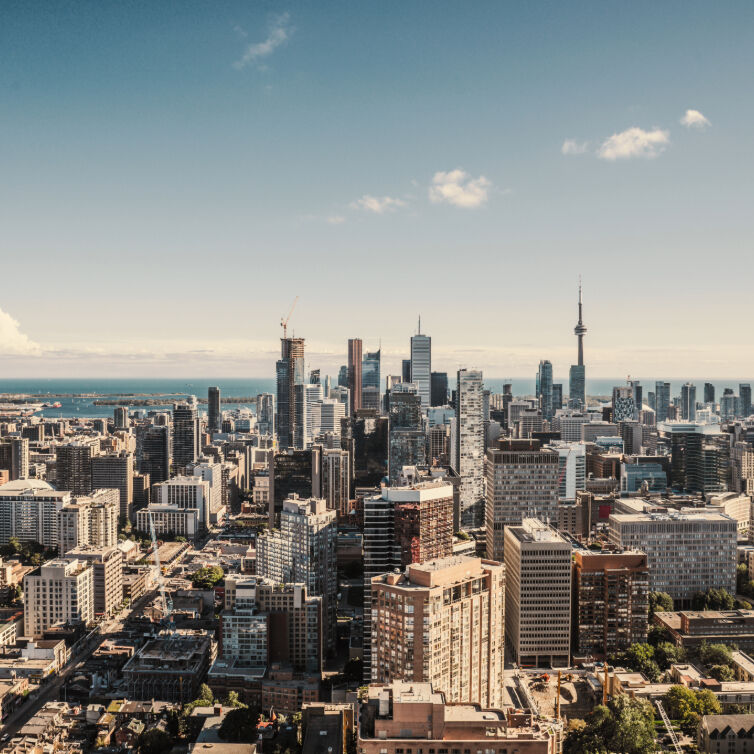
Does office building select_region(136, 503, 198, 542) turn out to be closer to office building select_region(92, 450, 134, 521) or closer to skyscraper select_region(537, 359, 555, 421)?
office building select_region(92, 450, 134, 521)

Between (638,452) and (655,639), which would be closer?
(655,639)

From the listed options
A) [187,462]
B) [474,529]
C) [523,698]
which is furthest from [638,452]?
[523,698]

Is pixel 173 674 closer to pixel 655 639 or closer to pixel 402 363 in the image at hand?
pixel 655 639

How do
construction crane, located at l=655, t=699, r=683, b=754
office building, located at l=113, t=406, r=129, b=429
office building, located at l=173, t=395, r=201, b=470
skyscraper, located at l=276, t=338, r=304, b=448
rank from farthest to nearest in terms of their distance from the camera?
office building, located at l=113, t=406, r=129, b=429 < skyscraper, located at l=276, t=338, r=304, b=448 < office building, located at l=173, t=395, r=201, b=470 < construction crane, located at l=655, t=699, r=683, b=754

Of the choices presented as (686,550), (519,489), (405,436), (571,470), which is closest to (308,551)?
(519,489)

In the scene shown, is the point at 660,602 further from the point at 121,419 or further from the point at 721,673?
the point at 121,419

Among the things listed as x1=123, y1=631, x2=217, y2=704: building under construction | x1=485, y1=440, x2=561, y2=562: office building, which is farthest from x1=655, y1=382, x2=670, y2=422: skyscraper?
x1=123, y1=631, x2=217, y2=704: building under construction
